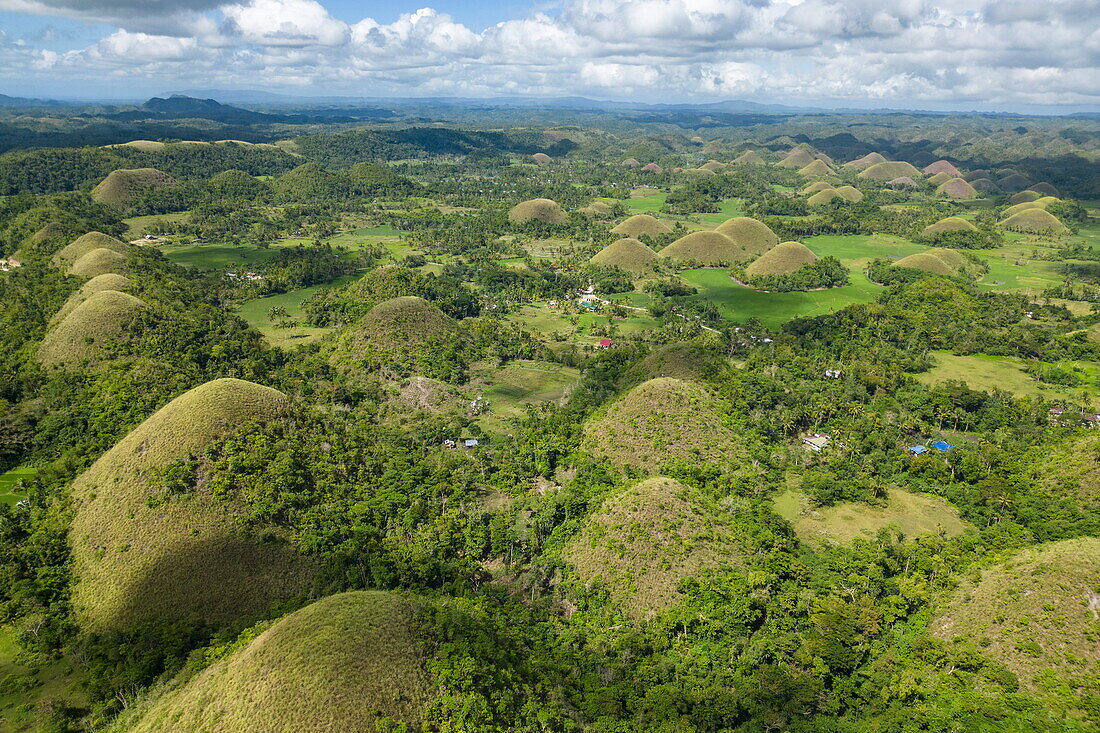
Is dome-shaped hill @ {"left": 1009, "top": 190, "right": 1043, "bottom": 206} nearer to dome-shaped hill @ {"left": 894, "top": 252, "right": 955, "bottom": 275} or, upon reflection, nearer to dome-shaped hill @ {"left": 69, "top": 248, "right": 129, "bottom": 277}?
dome-shaped hill @ {"left": 894, "top": 252, "right": 955, "bottom": 275}

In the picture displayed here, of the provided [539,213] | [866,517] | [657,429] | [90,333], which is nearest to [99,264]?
[90,333]

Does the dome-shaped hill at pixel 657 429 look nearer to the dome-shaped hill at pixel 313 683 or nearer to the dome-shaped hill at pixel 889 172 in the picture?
the dome-shaped hill at pixel 313 683

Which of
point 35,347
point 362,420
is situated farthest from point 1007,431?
point 35,347

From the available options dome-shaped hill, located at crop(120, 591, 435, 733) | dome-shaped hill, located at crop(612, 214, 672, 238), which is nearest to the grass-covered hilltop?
dome-shaped hill, located at crop(120, 591, 435, 733)

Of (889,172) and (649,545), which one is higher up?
(889,172)

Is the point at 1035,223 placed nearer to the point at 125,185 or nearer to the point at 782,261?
the point at 782,261

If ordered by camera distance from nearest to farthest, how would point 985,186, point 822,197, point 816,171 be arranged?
point 822,197 < point 985,186 < point 816,171
